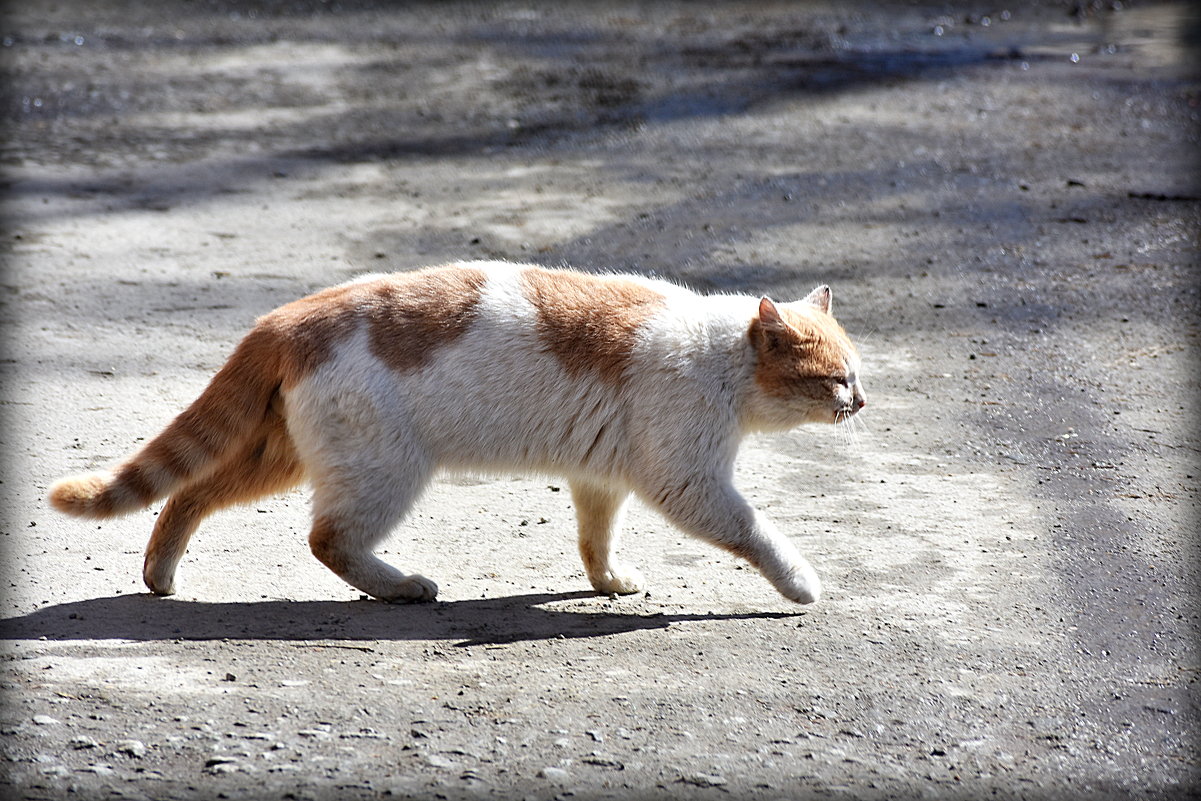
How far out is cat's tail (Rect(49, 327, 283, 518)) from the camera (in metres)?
4.09

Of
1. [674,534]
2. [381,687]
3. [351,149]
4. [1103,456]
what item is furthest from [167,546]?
[351,149]

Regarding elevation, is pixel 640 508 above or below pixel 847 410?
below

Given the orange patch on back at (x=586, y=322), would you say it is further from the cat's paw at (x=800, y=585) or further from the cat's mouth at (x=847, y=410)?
the cat's paw at (x=800, y=585)

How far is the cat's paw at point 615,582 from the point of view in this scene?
14.6 feet

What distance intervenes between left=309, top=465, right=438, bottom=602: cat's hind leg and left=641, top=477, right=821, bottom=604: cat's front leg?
2.63 ft

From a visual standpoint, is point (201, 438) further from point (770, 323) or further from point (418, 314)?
point (770, 323)

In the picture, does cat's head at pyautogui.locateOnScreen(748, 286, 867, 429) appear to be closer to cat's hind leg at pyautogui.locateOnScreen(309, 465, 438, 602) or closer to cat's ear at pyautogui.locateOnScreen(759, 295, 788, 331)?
cat's ear at pyautogui.locateOnScreen(759, 295, 788, 331)

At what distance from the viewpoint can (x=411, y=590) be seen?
4.20m

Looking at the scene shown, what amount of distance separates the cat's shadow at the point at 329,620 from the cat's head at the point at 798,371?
26.1 inches

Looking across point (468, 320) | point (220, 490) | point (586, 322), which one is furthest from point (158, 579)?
point (586, 322)

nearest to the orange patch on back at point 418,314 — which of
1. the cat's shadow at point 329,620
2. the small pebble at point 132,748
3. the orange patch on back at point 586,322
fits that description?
the orange patch on back at point 586,322

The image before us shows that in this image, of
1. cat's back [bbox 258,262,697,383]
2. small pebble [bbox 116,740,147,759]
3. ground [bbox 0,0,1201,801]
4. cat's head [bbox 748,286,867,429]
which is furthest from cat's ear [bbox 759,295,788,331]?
small pebble [bbox 116,740,147,759]

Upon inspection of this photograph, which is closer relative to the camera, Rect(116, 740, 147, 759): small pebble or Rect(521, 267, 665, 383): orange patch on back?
Rect(116, 740, 147, 759): small pebble

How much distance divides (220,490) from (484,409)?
36.4 inches
